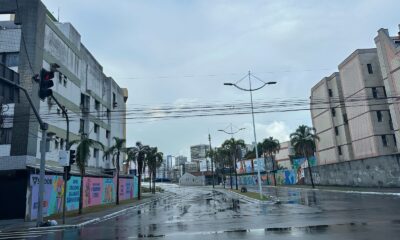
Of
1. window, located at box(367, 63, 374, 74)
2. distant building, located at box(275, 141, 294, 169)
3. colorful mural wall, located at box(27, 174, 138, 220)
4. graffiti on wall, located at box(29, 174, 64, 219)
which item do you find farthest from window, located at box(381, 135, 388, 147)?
distant building, located at box(275, 141, 294, 169)

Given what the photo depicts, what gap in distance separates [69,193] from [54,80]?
10.9 meters

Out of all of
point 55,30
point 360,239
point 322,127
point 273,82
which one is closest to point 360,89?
point 322,127

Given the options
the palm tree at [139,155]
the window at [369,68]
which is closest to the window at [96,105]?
the palm tree at [139,155]

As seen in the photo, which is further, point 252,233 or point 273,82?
point 273,82

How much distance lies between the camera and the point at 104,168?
1859 inches

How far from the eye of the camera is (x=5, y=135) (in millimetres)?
26812

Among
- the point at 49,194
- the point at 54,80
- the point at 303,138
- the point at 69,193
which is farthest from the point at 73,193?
the point at 303,138

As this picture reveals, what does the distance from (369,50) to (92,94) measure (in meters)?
40.4

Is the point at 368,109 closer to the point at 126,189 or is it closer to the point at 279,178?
the point at 279,178

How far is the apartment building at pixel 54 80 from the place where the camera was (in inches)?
1052

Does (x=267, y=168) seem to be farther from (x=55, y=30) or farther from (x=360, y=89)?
(x=55, y=30)

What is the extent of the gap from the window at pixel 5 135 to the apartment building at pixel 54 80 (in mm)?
312

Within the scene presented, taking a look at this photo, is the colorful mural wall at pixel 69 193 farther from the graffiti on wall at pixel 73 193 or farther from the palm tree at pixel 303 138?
the palm tree at pixel 303 138

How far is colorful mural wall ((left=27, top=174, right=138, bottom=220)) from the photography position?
84.9 ft
